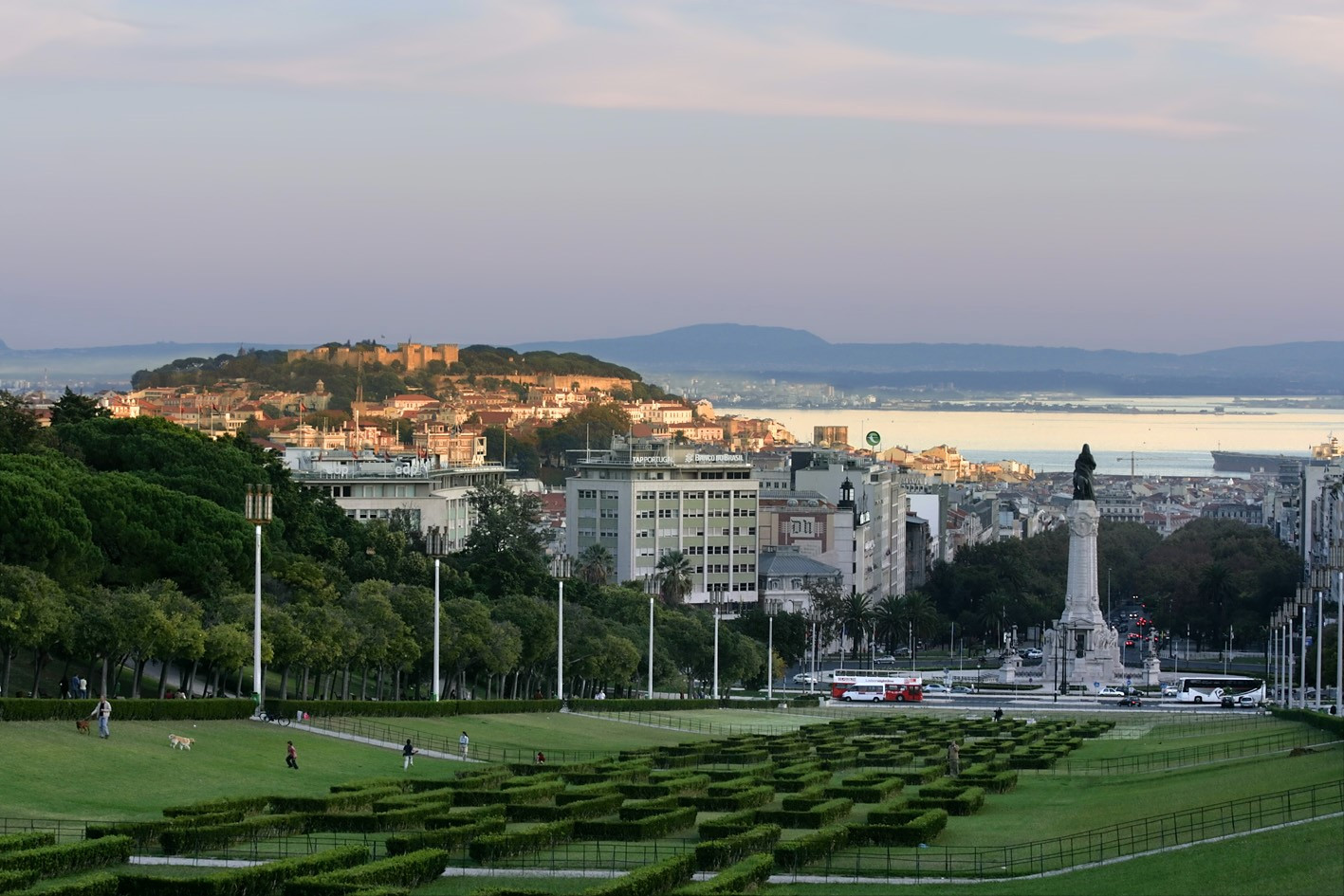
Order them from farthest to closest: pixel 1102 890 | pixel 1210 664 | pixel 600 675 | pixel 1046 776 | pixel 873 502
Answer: pixel 873 502 → pixel 1210 664 → pixel 600 675 → pixel 1046 776 → pixel 1102 890

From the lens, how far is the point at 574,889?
1446 inches

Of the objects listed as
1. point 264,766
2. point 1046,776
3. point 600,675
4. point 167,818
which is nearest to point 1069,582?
point 600,675

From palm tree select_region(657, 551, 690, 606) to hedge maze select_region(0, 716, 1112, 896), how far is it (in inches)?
3492

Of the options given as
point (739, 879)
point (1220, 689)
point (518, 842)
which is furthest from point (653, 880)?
point (1220, 689)

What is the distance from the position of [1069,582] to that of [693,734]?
207 ft

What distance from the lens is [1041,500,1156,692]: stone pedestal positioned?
13300 cm

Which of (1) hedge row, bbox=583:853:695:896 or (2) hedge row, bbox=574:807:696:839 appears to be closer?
(1) hedge row, bbox=583:853:695:896

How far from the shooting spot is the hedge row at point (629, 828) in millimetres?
42281

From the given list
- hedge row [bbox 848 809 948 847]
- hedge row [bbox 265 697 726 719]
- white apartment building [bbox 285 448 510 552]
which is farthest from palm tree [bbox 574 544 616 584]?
hedge row [bbox 848 809 948 847]

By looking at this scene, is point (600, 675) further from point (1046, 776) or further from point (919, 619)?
point (919, 619)

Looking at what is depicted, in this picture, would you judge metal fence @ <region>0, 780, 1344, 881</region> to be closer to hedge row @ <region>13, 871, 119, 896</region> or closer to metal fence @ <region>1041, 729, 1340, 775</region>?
hedge row @ <region>13, 871, 119, 896</region>

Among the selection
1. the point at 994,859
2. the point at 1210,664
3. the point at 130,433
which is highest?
the point at 130,433

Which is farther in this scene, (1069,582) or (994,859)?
(1069,582)

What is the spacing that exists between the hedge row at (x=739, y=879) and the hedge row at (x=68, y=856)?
9.38 meters
